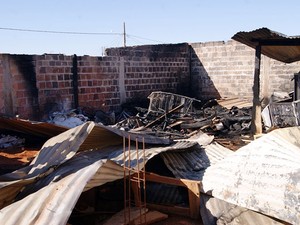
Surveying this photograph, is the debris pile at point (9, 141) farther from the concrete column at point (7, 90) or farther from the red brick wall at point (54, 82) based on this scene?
the red brick wall at point (54, 82)

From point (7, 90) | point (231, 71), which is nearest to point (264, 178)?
point (7, 90)

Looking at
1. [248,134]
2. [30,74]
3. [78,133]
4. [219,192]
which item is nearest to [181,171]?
[219,192]

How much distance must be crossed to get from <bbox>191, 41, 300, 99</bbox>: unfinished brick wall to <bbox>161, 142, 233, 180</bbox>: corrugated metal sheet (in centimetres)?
846

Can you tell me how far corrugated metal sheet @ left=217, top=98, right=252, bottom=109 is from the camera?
1311 centimetres

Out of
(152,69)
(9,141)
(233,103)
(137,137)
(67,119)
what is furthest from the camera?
(152,69)

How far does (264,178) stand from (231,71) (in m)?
10.9

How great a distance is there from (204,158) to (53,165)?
2318 millimetres

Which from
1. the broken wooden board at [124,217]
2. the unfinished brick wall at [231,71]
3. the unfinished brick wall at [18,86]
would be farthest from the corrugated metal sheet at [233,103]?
the broken wooden board at [124,217]

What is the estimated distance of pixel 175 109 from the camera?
1053 cm

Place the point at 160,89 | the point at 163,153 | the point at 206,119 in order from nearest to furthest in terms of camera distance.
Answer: the point at 163,153 → the point at 206,119 → the point at 160,89

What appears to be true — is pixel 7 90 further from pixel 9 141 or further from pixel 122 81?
pixel 122 81

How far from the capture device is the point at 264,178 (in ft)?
13.0

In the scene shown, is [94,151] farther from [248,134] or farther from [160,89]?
[160,89]

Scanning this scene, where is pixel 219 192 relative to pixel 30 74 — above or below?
below
